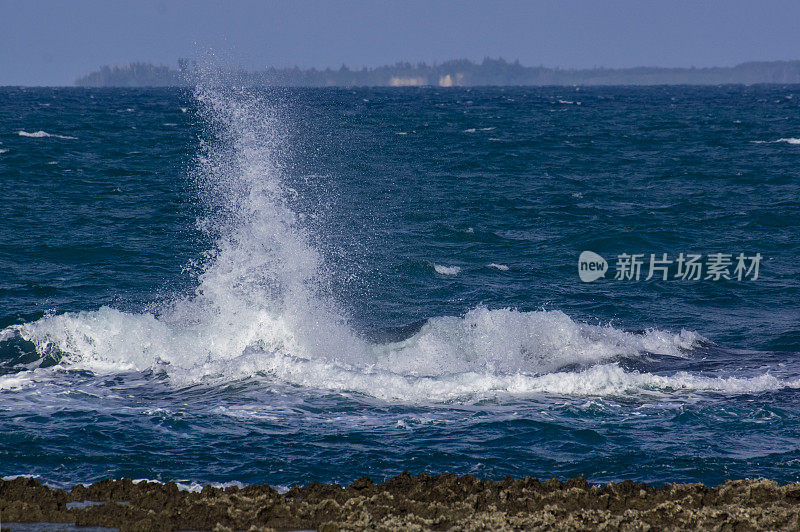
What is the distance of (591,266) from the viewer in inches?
859

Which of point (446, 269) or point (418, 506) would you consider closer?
point (418, 506)

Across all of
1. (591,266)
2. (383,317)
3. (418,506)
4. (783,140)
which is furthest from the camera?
(783,140)

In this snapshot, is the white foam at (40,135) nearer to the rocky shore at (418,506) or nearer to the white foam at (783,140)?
the white foam at (783,140)

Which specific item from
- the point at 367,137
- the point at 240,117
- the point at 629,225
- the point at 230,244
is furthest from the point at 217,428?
the point at 367,137

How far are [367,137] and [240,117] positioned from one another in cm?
1846

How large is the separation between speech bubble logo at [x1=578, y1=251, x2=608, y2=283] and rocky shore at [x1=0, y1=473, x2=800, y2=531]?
495 inches

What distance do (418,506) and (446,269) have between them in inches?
542

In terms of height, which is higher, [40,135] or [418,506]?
[40,135]

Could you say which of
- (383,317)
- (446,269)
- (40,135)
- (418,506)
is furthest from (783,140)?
(418,506)

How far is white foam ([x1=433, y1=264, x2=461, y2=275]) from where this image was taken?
68.9 ft

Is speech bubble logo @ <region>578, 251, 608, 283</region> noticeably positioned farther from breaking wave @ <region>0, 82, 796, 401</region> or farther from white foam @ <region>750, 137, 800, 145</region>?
white foam @ <region>750, 137, 800, 145</region>

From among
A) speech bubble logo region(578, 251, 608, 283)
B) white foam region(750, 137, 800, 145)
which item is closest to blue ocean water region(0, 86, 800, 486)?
speech bubble logo region(578, 251, 608, 283)

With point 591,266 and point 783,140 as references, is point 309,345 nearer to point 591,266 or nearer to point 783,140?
point 591,266

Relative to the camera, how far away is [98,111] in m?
62.8
